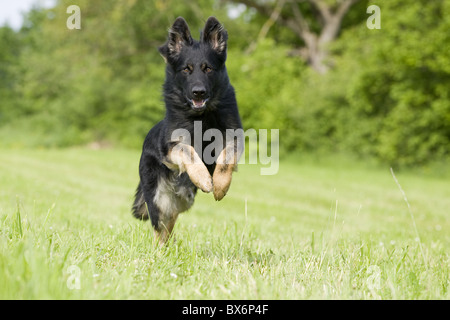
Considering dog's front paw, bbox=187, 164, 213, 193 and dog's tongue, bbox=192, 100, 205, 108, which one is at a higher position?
dog's tongue, bbox=192, 100, 205, 108

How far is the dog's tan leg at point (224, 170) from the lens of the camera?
391 centimetres

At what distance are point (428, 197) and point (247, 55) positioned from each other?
14.6 metres

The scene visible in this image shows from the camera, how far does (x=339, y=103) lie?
21.1m

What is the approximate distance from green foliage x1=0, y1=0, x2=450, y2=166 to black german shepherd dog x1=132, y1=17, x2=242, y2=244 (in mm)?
13760

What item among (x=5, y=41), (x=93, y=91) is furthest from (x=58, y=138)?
(x=5, y=41)

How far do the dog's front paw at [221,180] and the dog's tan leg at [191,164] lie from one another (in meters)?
0.08

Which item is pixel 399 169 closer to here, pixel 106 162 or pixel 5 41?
pixel 106 162

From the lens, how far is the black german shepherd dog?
13.8 ft

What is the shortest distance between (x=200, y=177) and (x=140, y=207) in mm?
1436
